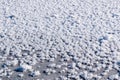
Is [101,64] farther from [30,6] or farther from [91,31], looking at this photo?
[30,6]

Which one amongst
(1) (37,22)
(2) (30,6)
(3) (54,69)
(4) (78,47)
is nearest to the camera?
(3) (54,69)

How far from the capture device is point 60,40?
16.3 feet

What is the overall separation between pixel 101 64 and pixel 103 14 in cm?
217

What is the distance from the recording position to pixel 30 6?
261 inches

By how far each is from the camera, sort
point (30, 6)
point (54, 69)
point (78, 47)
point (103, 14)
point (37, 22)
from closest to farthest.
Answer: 1. point (54, 69)
2. point (78, 47)
3. point (37, 22)
4. point (103, 14)
5. point (30, 6)

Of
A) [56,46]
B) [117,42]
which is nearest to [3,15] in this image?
[56,46]

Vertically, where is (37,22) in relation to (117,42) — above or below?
above

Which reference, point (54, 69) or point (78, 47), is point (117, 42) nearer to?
point (78, 47)

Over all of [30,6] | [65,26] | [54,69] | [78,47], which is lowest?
[54,69]

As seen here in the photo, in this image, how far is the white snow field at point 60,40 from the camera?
4.05 m

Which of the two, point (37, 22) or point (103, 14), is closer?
point (37, 22)

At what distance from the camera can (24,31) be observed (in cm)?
530

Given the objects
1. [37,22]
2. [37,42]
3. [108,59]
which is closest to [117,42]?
[108,59]

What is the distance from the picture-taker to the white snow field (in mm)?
4055
